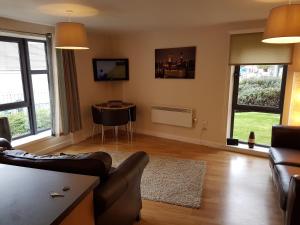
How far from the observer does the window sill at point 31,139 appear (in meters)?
3.65

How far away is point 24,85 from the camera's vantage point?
3795 millimetres

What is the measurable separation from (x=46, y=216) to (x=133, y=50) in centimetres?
434

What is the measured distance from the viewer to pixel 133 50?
4.93 m

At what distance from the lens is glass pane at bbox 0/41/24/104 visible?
348 centimetres

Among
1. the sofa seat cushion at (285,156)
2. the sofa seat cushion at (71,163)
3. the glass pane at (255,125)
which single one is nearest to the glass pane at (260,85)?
the glass pane at (255,125)

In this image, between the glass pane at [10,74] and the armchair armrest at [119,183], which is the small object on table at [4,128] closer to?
the glass pane at [10,74]

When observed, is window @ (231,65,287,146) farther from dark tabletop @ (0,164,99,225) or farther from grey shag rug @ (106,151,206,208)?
dark tabletop @ (0,164,99,225)

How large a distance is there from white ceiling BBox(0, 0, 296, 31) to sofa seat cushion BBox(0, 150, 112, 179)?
1715 mm

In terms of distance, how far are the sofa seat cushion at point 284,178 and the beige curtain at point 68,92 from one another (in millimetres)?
3384

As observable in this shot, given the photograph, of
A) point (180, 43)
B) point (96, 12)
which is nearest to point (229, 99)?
point (180, 43)

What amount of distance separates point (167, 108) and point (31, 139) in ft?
8.40

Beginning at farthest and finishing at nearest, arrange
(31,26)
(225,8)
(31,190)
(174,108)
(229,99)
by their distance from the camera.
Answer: (174,108), (229,99), (31,26), (225,8), (31,190)

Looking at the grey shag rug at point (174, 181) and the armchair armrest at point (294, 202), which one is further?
the grey shag rug at point (174, 181)

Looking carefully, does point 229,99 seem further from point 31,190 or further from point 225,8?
point 31,190
